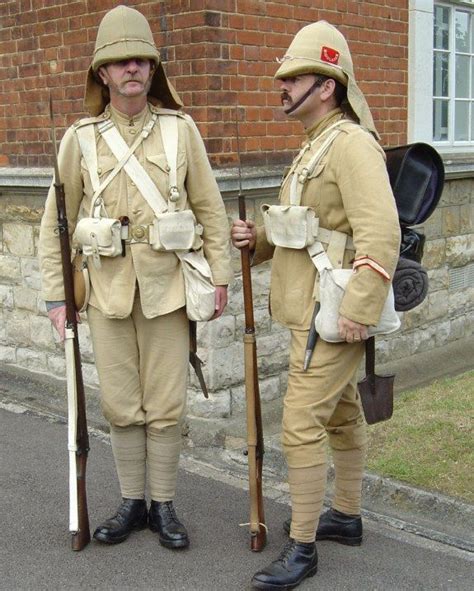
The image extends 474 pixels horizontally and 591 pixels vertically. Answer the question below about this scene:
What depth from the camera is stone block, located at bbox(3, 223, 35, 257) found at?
7250 millimetres

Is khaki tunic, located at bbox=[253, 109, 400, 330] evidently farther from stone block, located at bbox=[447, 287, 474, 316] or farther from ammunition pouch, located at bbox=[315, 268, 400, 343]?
stone block, located at bbox=[447, 287, 474, 316]

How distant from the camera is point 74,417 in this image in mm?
4250

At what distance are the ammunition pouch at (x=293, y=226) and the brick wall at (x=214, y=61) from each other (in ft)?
7.11

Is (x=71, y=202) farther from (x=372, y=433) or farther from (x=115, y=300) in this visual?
(x=372, y=433)

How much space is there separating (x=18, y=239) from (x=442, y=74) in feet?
13.1

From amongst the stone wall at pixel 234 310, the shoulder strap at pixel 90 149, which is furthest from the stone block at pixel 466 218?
the shoulder strap at pixel 90 149

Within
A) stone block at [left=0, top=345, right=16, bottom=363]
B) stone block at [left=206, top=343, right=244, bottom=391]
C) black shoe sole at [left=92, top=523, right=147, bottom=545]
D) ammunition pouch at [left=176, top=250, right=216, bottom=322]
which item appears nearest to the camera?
ammunition pouch at [left=176, top=250, right=216, bottom=322]

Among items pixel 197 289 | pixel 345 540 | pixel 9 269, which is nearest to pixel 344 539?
pixel 345 540

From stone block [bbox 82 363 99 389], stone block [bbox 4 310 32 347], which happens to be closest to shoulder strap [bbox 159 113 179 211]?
stone block [bbox 82 363 99 389]

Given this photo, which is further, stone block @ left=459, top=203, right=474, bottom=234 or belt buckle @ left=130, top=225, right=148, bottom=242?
stone block @ left=459, top=203, right=474, bottom=234

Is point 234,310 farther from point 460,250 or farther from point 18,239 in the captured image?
point 460,250

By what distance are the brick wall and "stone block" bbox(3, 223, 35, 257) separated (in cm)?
51

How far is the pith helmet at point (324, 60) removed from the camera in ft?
12.6

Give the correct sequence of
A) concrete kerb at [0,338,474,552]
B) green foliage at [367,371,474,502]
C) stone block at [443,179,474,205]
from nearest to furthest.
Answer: concrete kerb at [0,338,474,552] → green foliage at [367,371,474,502] → stone block at [443,179,474,205]
